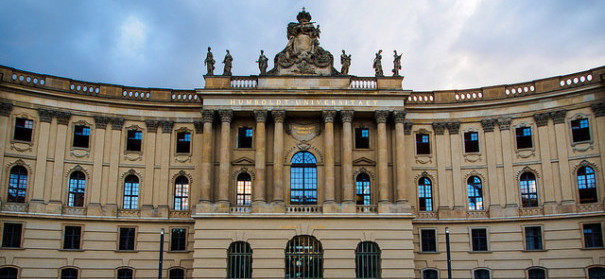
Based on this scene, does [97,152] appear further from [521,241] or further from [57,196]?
[521,241]

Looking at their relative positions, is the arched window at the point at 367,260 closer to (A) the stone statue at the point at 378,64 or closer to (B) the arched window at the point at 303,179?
(B) the arched window at the point at 303,179

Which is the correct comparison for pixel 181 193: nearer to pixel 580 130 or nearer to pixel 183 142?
pixel 183 142

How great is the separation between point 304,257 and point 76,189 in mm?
18315

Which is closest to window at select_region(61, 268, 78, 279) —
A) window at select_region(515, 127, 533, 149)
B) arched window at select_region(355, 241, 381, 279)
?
arched window at select_region(355, 241, 381, 279)

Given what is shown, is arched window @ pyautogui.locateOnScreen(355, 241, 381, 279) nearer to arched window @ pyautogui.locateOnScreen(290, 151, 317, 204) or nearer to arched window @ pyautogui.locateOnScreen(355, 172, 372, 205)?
arched window @ pyautogui.locateOnScreen(355, 172, 372, 205)

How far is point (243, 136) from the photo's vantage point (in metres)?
49.3

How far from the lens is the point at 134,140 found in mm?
49562

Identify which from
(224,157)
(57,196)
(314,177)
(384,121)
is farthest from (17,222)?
(384,121)

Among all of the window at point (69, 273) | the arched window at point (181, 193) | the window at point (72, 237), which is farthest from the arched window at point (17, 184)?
the arched window at point (181, 193)

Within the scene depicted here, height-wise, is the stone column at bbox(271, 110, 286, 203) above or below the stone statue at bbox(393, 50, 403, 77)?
below

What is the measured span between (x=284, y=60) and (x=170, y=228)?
1609 centimetres

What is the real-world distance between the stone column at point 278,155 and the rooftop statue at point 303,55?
3.94 meters

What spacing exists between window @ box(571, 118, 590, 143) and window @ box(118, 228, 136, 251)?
34509 mm

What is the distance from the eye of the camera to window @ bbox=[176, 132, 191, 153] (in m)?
50.0
